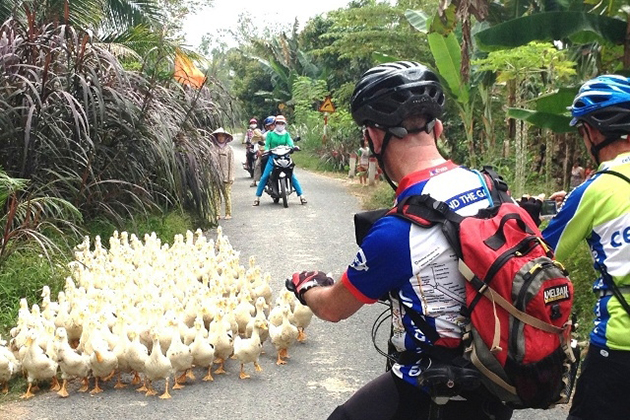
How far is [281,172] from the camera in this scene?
44.5 feet

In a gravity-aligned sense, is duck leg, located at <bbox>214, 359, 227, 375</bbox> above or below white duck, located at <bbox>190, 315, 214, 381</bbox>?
below

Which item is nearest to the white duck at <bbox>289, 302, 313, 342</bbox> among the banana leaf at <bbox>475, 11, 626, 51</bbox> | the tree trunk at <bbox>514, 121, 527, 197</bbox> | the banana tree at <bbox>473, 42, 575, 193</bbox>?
the banana leaf at <bbox>475, 11, 626, 51</bbox>

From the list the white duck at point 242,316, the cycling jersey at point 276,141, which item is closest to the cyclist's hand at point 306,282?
the white duck at point 242,316

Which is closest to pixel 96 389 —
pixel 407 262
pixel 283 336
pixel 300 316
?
pixel 283 336

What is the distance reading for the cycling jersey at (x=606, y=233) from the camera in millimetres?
2434

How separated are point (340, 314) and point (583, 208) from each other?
1.01 m

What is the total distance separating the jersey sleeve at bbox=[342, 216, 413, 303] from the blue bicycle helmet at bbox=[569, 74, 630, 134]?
1110mm

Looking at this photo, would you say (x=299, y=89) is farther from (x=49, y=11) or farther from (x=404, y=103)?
(x=404, y=103)

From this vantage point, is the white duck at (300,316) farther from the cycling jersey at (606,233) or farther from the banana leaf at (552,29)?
the cycling jersey at (606,233)

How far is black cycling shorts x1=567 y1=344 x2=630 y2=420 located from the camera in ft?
7.87

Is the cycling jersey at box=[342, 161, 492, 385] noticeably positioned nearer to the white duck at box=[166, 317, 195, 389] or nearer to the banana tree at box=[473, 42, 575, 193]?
the white duck at box=[166, 317, 195, 389]

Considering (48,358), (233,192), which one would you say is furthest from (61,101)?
(233,192)

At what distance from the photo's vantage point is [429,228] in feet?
6.73

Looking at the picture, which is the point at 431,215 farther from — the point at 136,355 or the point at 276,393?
the point at 136,355
